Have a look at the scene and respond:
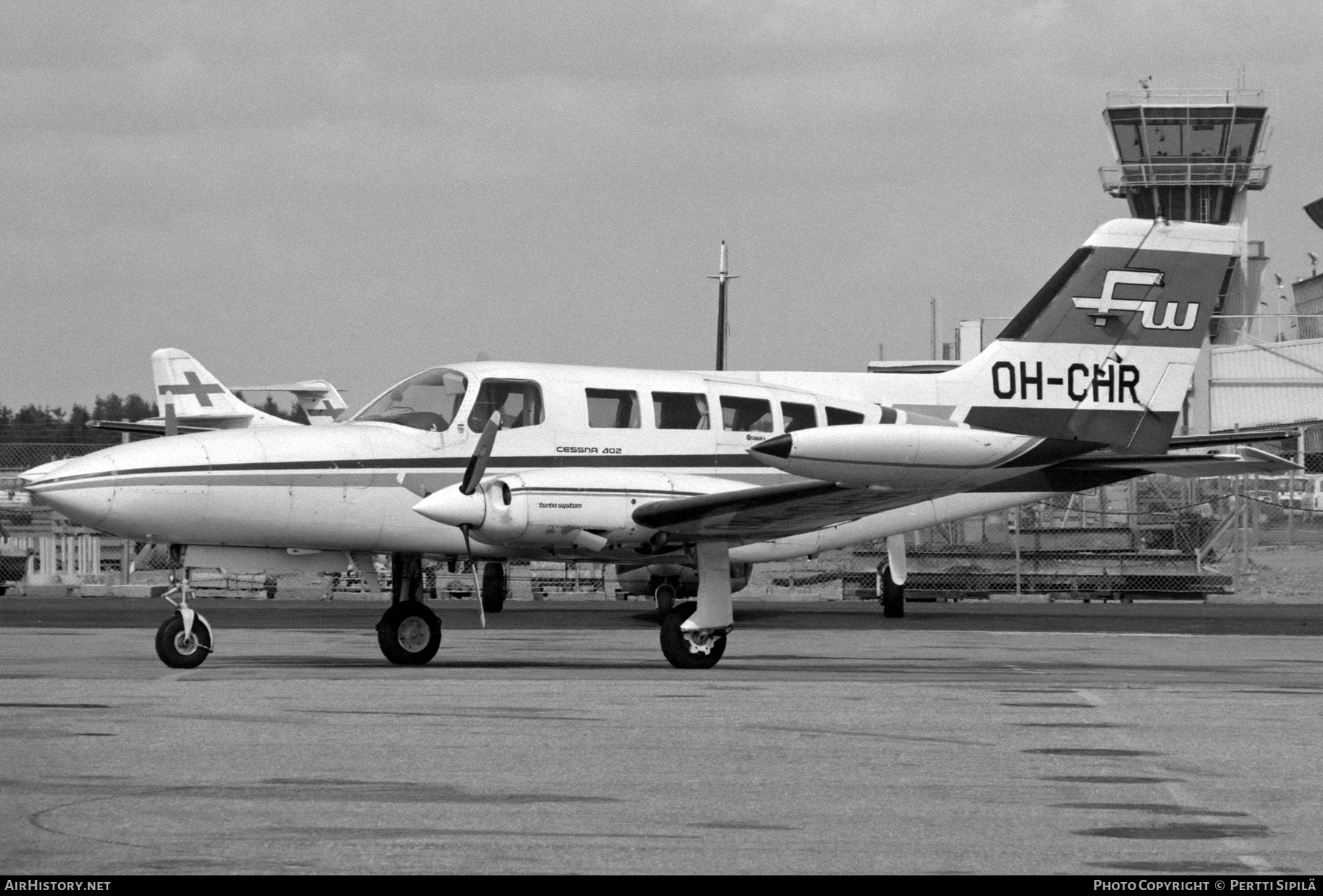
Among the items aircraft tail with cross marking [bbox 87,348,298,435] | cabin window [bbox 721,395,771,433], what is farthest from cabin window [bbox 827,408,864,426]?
aircraft tail with cross marking [bbox 87,348,298,435]

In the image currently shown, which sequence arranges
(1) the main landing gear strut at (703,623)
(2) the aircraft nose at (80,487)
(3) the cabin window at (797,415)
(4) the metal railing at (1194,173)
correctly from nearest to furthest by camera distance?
(2) the aircraft nose at (80,487), (1) the main landing gear strut at (703,623), (3) the cabin window at (797,415), (4) the metal railing at (1194,173)

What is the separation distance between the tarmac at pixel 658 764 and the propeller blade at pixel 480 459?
5.04 ft

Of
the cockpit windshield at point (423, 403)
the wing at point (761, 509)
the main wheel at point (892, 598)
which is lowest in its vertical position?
the main wheel at point (892, 598)

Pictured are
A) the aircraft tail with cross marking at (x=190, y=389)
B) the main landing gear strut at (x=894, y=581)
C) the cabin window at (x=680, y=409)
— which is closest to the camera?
the cabin window at (x=680, y=409)

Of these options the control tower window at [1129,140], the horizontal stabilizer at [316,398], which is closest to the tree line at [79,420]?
the horizontal stabilizer at [316,398]

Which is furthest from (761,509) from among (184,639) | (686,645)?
(184,639)

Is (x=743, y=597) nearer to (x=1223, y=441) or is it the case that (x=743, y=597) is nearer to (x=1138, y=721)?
(x=1223, y=441)

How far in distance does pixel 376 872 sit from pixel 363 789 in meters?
1.73

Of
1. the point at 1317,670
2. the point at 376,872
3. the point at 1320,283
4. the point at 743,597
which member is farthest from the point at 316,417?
the point at 1320,283

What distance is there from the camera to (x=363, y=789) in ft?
25.1

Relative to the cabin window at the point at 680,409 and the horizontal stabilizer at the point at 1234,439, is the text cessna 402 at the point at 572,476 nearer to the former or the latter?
the cabin window at the point at 680,409

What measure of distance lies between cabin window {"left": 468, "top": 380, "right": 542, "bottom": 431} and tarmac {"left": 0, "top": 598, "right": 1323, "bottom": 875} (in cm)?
216

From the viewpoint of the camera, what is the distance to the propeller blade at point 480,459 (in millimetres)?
13672

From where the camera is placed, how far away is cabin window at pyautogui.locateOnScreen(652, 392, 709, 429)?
1558 cm
